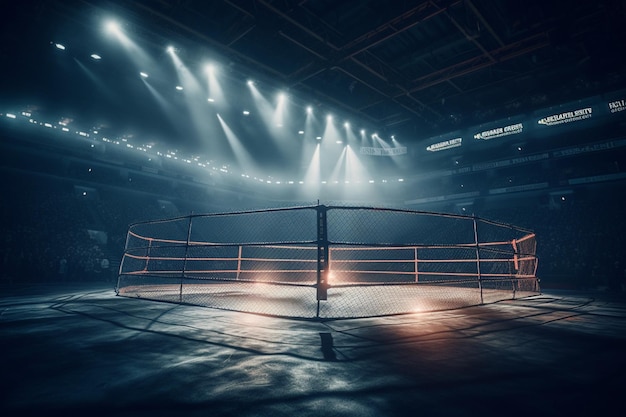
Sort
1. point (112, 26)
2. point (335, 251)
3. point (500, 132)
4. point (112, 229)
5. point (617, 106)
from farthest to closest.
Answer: point (500, 132) → point (335, 251) → point (112, 229) → point (617, 106) → point (112, 26)

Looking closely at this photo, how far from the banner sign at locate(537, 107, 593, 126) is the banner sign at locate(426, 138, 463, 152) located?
4580 mm

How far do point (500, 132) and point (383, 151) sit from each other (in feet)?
25.1

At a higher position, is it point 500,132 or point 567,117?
point 567,117

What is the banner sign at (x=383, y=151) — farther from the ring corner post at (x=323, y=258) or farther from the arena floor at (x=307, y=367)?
the arena floor at (x=307, y=367)

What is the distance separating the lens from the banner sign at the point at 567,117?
16.2 m

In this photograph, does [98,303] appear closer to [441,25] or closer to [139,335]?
[139,335]

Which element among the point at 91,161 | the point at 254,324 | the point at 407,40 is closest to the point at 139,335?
the point at 254,324

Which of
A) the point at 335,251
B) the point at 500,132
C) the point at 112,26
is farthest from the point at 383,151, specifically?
the point at 112,26

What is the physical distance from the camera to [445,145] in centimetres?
2078

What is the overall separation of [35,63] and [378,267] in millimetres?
18597

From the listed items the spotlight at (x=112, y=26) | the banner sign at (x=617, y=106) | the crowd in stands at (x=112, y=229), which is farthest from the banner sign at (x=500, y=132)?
the spotlight at (x=112, y=26)

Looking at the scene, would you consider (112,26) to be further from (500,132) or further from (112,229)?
(500,132)

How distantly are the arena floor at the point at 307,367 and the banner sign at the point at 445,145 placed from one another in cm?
1942

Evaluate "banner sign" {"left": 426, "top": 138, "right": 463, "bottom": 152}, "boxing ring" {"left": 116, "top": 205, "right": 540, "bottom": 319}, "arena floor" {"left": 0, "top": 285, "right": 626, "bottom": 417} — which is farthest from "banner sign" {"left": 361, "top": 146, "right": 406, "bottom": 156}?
"arena floor" {"left": 0, "top": 285, "right": 626, "bottom": 417}
